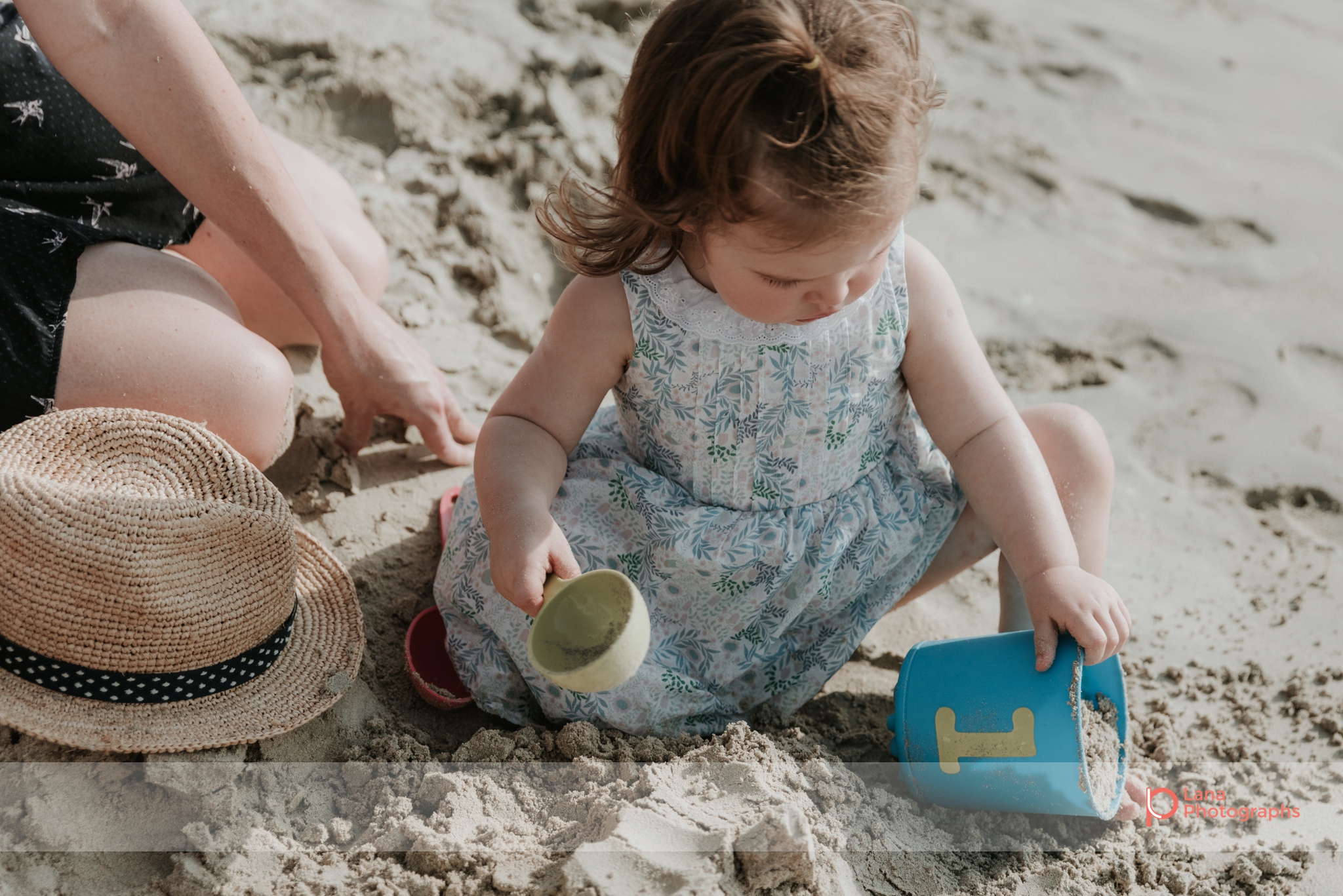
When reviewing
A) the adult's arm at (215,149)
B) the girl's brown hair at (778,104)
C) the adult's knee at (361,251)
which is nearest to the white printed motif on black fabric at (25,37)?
the adult's arm at (215,149)

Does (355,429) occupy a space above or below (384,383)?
below

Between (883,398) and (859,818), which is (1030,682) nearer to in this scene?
(859,818)

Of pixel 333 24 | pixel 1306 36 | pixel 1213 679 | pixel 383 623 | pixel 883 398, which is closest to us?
pixel 883 398

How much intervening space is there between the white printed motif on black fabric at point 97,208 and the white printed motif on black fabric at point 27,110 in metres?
0.13

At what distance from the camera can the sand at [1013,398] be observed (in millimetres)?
1304

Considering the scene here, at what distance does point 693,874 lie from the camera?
1.18 m

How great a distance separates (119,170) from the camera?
174 cm

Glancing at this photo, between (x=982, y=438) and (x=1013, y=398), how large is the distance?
933mm

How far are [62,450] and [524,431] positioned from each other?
59 cm

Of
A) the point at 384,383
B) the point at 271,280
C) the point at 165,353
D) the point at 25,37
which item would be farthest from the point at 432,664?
the point at 25,37

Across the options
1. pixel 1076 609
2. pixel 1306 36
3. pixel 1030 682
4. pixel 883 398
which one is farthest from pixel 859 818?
pixel 1306 36

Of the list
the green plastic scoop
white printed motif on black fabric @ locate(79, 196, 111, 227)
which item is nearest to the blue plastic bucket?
the green plastic scoop

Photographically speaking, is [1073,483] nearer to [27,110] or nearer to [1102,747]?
[1102,747]
